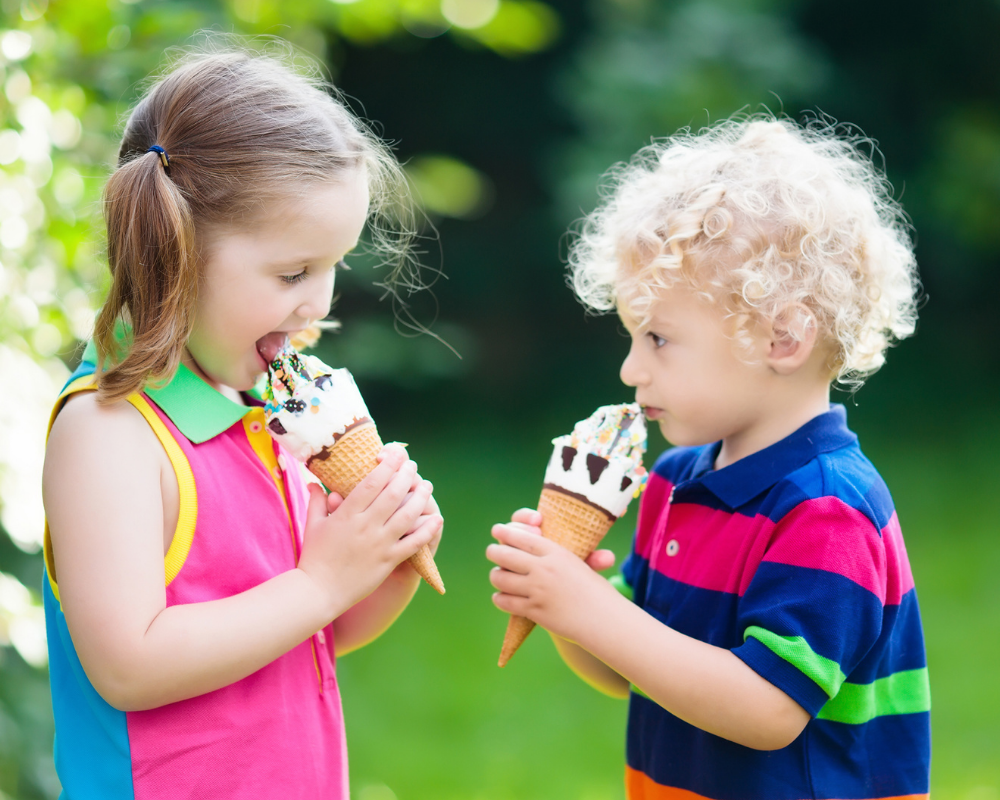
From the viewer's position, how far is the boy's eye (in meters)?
1.79

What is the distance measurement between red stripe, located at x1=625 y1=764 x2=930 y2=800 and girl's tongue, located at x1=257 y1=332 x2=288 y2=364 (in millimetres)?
1203

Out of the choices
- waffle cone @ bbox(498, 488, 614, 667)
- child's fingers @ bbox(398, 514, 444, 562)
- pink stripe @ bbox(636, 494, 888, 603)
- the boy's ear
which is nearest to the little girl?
child's fingers @ bbox(398, 514, 444, 562)

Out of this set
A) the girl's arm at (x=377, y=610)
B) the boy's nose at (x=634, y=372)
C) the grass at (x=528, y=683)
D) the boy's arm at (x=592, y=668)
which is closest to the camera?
the boy's nose at (x=634, y=372)

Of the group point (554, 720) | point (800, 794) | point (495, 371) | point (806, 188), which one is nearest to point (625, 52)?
point (495, 371)

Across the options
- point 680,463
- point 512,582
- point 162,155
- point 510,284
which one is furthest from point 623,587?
point 510,284

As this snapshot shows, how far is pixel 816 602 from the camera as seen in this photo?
1.73m

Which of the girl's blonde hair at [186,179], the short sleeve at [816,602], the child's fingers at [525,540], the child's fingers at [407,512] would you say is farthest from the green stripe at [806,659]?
the girl's blonde hair at [186,179]

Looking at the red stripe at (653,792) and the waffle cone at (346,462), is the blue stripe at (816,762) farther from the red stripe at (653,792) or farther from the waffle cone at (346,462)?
the waffle cone at (346,462)

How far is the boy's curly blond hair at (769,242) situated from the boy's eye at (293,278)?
68cm

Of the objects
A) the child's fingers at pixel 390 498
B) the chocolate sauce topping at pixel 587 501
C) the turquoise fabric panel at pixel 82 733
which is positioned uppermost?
the chocolate sauce topping at pixel 587 501

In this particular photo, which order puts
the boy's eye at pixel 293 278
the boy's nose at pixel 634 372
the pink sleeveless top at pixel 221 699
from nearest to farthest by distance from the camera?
the pink sleeveless top at pixel 221 699
the boy's eye at pixel 293 278
the boy's nose at pixel 634 372

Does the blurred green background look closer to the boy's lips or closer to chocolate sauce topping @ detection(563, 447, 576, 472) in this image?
chocolate sauce topping @ detection(563, 447, 576, 472)

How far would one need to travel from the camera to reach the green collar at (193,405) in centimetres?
173

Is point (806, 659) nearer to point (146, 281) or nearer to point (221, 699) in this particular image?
point (221, 699)
